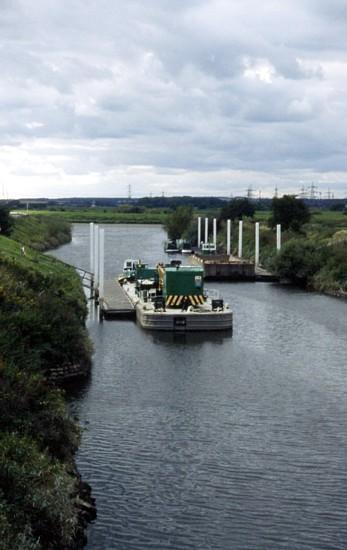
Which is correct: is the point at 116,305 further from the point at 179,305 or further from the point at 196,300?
the point at 196,300

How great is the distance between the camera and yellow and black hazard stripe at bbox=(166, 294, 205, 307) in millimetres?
51812

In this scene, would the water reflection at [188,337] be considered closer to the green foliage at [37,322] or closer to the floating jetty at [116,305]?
the floating jetty at [116,305]

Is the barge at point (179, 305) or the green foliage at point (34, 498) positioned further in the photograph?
the barge at point (179, 305)

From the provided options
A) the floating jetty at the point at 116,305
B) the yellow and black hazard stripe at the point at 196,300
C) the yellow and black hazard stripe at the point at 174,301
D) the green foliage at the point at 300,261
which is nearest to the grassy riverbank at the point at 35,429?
the yellow and black hazard stripe at the point at 174,301

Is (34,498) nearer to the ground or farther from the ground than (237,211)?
nearer to the ground

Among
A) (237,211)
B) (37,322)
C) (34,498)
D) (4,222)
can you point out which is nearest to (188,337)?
(37,322)

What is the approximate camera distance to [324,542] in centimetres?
2017

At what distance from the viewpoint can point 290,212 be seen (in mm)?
103062

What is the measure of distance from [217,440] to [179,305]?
24.8 m

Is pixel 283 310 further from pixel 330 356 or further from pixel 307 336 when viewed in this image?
pixel 330 356

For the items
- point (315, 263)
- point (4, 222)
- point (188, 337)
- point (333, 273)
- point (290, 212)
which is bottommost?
point (188, 337)

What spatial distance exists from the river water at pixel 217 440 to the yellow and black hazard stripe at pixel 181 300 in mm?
4740

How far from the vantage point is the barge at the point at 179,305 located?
1911 inches

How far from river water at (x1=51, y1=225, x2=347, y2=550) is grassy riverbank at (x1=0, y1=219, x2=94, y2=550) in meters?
1.53
